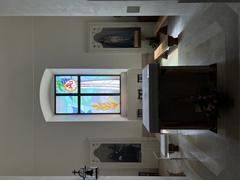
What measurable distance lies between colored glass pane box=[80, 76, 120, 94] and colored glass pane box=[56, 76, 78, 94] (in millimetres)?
176

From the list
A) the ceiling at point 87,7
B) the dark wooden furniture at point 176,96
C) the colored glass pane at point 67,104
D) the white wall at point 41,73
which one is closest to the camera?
the dark wooden furniture at point 176,96

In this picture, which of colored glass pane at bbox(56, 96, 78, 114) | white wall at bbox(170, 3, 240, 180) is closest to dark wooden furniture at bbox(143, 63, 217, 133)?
white wall at bbox(170, 3, 240, 180)

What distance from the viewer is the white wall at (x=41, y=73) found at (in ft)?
22.0

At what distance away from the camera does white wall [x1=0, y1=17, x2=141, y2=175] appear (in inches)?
264

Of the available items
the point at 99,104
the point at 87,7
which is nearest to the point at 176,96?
the point at 87,7

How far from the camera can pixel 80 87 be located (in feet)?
24.5

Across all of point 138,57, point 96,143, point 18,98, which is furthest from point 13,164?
point 138,57

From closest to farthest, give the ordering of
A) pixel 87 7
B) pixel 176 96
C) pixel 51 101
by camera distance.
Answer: pixel 176 96 → pixel 87 7 → pixel 51 101

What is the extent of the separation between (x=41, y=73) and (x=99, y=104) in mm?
1634

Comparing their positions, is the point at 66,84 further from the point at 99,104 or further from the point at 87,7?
the point at 87,7

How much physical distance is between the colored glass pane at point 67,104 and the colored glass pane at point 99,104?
20cm

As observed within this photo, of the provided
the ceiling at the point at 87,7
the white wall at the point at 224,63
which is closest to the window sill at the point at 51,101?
the ceiling at the point at 87,7

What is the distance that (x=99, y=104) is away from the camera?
7.46m

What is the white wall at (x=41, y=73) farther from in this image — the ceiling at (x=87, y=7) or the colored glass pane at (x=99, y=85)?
the ceiling at (x=87, y=7)
